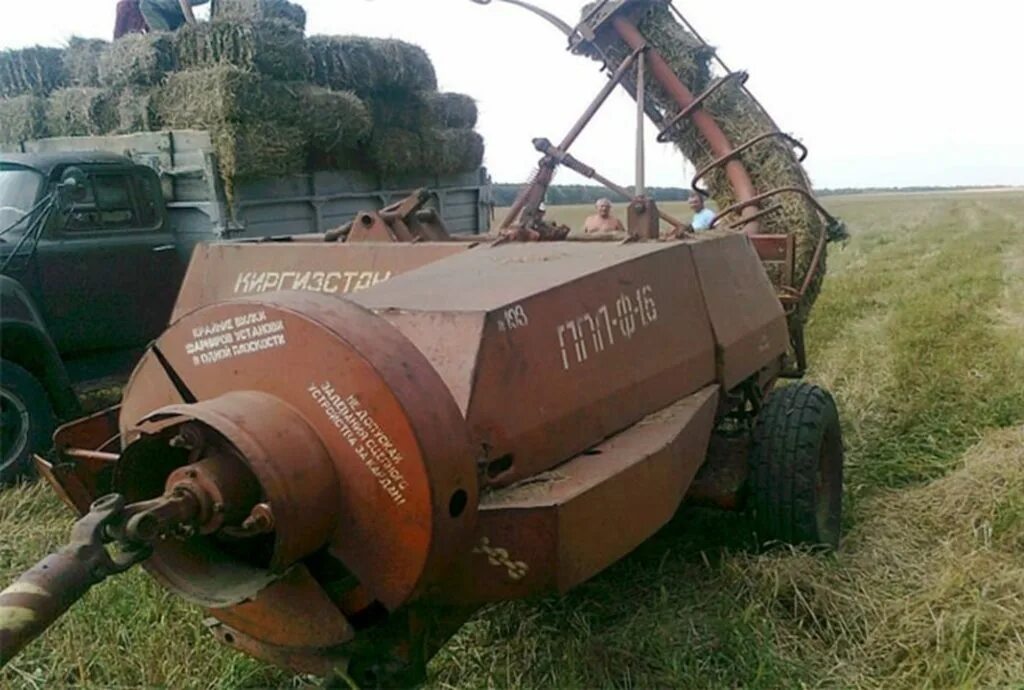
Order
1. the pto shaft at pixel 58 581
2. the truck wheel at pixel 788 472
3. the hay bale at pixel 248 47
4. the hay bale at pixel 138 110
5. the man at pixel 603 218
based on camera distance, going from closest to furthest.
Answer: the pto shaft at pixel 58 581
the truck wheel at pixel 788 472
the hay bale at pixel 248 47
the hay bale at pixel 138 110
the man at pixel 603 218

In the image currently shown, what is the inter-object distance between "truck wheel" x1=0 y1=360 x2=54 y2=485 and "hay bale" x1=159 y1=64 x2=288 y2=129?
90.5 inches

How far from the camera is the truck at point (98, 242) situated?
20.1 ft

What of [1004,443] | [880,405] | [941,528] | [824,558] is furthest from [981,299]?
[824,558]

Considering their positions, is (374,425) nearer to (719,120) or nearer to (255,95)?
(255,95)

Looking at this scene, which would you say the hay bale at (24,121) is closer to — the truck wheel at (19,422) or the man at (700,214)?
the truck wheel at (19,422)

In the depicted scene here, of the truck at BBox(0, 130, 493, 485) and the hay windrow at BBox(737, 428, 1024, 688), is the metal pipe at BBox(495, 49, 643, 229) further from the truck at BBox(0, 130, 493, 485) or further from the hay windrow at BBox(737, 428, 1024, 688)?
A: the hay windrow at BBox(737, 428, 1024, 688)

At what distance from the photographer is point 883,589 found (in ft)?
14.0

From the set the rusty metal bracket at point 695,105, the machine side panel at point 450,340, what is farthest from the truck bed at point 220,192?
the machine side panel at point 450,340

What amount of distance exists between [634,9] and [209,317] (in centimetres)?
656

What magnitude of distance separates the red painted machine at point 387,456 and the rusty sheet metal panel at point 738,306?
45 centimetres

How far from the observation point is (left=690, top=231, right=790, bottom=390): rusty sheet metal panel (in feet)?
14.2

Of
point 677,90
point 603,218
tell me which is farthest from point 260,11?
point 677,90

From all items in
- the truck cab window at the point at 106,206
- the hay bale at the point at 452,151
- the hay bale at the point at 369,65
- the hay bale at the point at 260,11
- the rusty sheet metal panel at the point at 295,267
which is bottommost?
the rusty sheet metal panel at the point at 295,267

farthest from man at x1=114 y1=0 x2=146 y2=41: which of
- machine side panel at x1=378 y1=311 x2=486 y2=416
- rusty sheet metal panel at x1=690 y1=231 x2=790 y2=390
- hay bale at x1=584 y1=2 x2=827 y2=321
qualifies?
machine side panel at x1=378 y1=311 x2=486 y2=416
